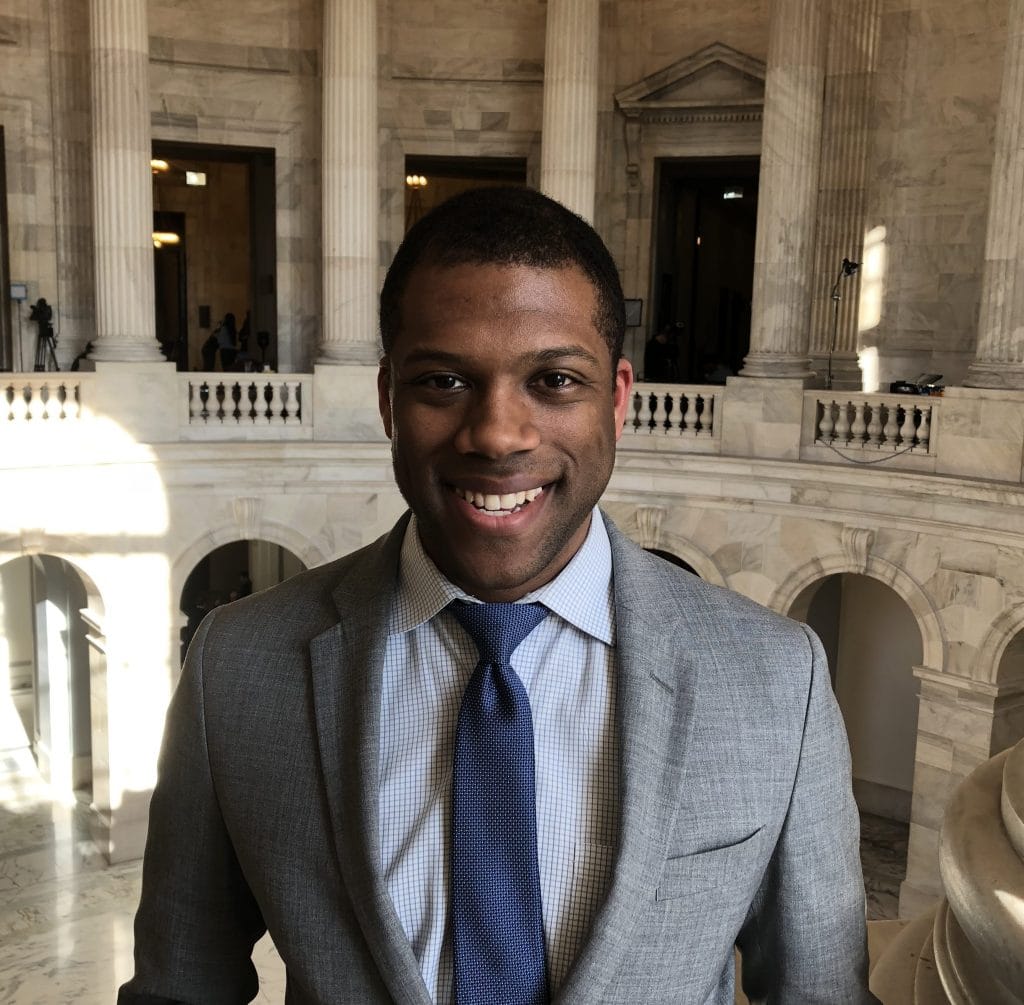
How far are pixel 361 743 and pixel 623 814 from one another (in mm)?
491

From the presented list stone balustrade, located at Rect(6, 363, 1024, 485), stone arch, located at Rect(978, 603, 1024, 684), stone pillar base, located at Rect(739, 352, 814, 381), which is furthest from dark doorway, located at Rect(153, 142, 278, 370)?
stone arch, located at Rect(978, 603, 1024, 684)

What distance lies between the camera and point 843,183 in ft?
59.5

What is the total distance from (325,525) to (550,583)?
50.5ft

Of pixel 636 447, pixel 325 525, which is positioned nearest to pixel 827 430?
pixel 636 447

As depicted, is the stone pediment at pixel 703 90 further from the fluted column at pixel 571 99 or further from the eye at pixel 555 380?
the eye at pixel 555 380

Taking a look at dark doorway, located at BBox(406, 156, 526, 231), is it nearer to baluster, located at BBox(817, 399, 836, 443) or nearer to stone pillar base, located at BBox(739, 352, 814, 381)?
stone pillar base, located at BBox(739, 352, 814, 381)

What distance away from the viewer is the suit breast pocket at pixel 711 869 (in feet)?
7.27

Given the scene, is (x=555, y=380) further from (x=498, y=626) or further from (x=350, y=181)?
(x=350, y=181)

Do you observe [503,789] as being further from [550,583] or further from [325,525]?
[325,525]

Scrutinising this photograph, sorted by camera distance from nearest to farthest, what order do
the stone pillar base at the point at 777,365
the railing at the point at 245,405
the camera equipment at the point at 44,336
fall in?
the stone pillar base at the point at 777,365 → the railing at the point at 245,405 → the camera equipment at the point at 44,336

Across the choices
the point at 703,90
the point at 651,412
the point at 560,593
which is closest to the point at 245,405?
the point at 651,412

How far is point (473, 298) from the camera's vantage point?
2.19 m

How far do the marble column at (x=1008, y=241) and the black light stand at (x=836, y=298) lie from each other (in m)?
2.56

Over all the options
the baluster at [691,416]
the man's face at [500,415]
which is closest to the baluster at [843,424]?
the baluster at [691,416]
